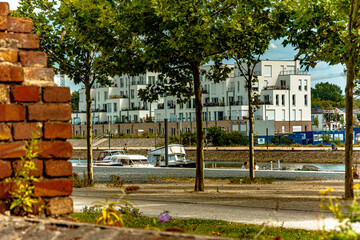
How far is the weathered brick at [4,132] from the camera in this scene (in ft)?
12.7

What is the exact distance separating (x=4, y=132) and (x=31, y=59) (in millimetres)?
610

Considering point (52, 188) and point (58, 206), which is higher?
point (52, 188)

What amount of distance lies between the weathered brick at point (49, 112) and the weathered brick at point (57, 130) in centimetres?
5

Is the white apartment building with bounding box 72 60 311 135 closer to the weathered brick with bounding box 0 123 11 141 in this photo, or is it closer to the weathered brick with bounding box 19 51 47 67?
the weathered brick with bounding box 19 51 47 67

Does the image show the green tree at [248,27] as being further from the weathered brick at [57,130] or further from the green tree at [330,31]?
the weathered brick at [57,130]

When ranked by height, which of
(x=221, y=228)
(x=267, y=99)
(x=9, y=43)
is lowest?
(x=221, y=228)

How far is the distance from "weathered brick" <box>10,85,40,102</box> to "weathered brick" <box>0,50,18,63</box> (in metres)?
0.25

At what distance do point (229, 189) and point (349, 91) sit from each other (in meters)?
6.48

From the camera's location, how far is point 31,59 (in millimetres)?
4137

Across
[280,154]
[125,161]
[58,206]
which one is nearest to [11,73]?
[58,206]

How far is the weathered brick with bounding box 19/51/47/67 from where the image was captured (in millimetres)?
4113

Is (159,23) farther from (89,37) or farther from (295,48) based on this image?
(295,48)

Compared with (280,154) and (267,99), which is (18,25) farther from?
(267,99)

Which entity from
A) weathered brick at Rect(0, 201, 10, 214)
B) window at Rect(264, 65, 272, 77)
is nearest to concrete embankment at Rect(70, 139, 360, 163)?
window at Rect(264, 65, 272, 77)
